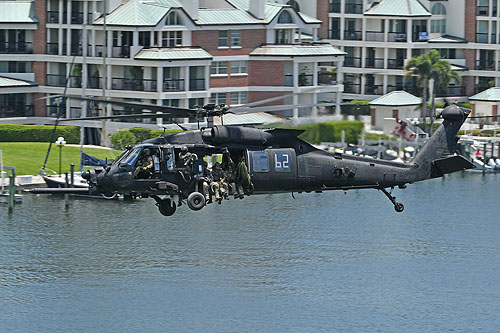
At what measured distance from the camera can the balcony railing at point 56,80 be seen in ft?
356

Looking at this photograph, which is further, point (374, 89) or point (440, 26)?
point (440, 26)

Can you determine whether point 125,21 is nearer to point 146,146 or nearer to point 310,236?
point 310,236

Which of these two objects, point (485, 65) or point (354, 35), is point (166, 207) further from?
point (485, 65)

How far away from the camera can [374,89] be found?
124312mm

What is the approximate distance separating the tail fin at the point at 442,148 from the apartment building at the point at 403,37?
66.7 m

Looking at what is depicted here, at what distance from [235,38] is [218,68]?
2.87 meters

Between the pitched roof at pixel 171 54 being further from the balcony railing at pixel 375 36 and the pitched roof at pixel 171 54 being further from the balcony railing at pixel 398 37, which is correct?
the balcony railing at pixel 398 37

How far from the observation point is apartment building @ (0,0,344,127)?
10538 centimetres

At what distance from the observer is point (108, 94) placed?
105938 mm

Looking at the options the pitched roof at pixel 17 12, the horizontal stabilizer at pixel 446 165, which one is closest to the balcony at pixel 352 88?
the pitched roof at pixel 17 12

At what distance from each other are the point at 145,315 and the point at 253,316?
5805mm

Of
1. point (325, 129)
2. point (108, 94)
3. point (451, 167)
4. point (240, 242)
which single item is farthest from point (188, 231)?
point (451, 167)

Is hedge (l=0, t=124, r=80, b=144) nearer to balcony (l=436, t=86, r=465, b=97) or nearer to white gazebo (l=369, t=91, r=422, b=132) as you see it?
white gazebo (l=369, t=91, r=422, b=132)

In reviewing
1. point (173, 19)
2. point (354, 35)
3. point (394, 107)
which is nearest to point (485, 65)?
point (354, 35)
